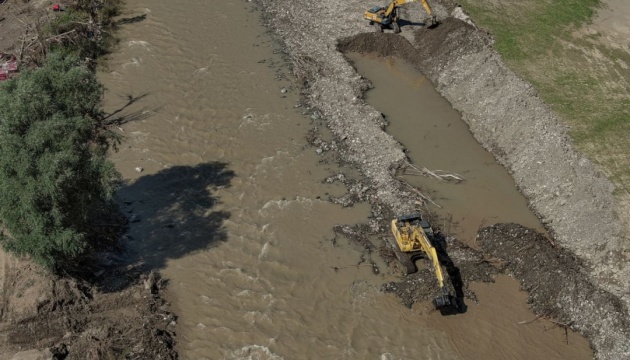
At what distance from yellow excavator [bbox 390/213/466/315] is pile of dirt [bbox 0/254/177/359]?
9.18 m

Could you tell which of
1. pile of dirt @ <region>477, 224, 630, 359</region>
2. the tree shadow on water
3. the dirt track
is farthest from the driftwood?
the tree shadow on water

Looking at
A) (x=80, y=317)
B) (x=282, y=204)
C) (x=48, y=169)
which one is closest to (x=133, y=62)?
(x=282, y=204)

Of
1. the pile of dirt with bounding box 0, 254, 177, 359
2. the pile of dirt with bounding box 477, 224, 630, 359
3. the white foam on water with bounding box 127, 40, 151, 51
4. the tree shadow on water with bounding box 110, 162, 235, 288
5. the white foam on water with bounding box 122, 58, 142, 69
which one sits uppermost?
the pile of dirt with bounding box 477, 224, 630, 359

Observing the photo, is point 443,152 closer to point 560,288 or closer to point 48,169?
point 560,288

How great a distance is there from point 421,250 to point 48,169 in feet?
45.8

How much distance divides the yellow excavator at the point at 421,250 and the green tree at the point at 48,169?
11.1m

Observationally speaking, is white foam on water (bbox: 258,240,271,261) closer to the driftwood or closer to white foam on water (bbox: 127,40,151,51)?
the driftwood

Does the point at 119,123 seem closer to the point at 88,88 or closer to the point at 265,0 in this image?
the point at 88,88

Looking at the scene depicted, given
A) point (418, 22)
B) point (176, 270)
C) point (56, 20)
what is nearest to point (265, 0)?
point (418, 22)

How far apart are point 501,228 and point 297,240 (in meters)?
8.73

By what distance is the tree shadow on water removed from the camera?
2375 cm

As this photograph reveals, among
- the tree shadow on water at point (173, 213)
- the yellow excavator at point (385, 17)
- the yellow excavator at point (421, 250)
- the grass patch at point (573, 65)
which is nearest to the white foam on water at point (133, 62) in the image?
the tree shadow on water at point (173, 213)

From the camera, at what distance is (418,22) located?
36.1 m

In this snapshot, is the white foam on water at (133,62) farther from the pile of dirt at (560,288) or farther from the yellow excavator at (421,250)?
the pile of dirt at (560,288)
